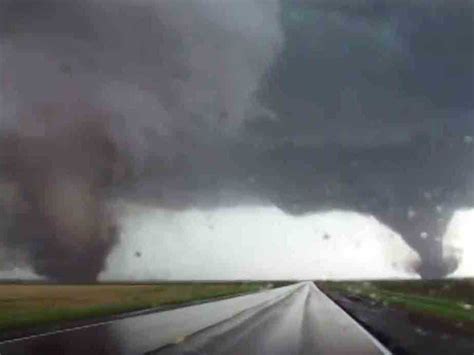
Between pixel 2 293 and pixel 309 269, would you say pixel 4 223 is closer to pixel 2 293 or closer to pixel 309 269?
pixel 2 293

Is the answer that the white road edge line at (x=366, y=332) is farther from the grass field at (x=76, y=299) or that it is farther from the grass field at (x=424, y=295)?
the grass field at (x=76, y=299)

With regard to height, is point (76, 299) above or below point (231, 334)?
above

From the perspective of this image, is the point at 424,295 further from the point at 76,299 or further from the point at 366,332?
the point at 76,299

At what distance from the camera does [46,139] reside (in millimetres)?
4059

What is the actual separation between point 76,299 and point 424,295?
1.32 metres

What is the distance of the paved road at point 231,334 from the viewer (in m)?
3.97

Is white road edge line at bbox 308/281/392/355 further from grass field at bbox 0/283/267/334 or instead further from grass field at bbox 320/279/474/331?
grass field at bbox 0/283/267/334

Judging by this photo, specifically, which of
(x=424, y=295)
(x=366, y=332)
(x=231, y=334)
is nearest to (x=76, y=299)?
(x=231, y=334)

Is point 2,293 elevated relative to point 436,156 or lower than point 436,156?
lower

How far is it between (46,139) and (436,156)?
4.90 feet

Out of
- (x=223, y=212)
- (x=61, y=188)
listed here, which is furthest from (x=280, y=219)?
(x=61, y=188)

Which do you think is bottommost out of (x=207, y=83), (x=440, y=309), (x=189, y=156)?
(x=440, y=309)

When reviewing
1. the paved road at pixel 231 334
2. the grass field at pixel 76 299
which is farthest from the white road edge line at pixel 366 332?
the grass field at pixel 76 299

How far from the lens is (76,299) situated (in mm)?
4027
